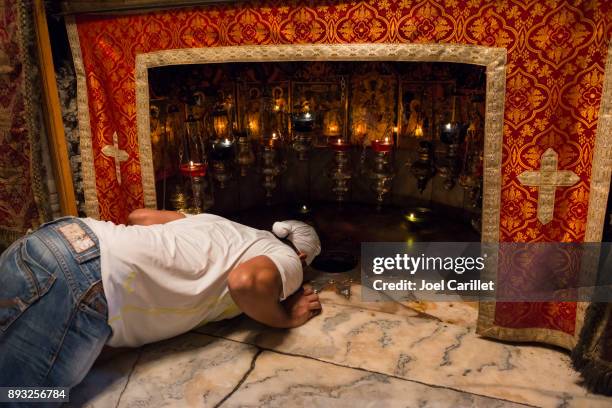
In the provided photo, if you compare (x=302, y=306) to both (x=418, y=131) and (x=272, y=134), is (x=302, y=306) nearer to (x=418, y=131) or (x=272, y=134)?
(x=272, y=134)

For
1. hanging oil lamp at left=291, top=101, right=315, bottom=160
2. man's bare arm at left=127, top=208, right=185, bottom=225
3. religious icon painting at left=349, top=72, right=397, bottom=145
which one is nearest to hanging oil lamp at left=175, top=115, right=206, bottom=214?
hanging oil lamp at left=291, top=101, right=315, bottom=160

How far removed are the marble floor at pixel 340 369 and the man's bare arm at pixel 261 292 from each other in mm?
101

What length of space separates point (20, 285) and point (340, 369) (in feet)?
4.47

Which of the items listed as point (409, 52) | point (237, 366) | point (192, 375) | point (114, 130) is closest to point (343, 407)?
point (237, 366)

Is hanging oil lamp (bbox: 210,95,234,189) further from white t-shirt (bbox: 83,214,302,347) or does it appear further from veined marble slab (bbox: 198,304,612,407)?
veined marble slab (bbox: 198,304,612,407)

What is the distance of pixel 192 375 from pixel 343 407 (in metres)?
0.69

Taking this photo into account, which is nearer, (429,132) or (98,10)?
(98,10)

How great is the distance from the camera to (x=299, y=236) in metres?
2.80

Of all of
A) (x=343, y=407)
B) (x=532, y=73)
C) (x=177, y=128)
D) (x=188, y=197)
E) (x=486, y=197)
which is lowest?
(x=343, y=407)

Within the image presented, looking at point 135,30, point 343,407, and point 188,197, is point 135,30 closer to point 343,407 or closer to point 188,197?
point 188,197

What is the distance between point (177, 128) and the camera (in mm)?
3998

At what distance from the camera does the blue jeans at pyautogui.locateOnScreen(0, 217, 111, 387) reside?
1872 mm

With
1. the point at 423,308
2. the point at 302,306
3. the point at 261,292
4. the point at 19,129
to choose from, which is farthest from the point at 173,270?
the point at 19,129

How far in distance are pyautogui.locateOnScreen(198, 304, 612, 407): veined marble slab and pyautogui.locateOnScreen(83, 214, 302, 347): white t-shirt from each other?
0.24m
